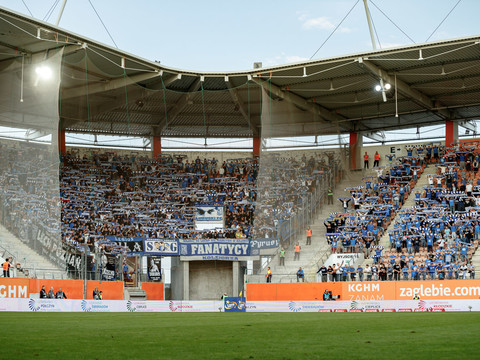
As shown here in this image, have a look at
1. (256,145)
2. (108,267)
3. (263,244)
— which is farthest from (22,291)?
(256,145)

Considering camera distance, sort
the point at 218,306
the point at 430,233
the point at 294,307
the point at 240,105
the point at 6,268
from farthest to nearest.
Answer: the point at 240,105 → the point at 430,233 → the point at 218,306 → the point at 294,307 → the point at 6,268

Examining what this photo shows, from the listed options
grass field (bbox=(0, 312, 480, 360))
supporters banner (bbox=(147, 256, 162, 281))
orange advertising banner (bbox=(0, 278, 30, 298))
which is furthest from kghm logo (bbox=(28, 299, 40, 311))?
supporters banner (bbox=(147, 256, 162, 281))

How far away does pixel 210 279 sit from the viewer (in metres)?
37.5

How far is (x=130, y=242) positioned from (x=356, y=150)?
19046 mm

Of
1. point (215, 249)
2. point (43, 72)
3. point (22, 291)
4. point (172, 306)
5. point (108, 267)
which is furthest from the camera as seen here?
point (215, 249)

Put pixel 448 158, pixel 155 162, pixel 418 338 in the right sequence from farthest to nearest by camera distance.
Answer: pixel 155 162 → pixel 448 158 → pixel 418 338

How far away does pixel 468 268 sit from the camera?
27.8 meters

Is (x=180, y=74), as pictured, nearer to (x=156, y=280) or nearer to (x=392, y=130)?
(x=156, y=280)

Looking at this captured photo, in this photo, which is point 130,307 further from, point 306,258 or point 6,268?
point 306,258

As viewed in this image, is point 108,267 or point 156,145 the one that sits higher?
point 156,145

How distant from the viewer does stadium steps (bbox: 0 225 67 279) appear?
27.2 m

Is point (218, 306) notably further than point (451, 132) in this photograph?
No

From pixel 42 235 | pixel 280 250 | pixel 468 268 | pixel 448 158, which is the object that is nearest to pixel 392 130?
pixel 448 158

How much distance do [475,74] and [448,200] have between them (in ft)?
24.1
